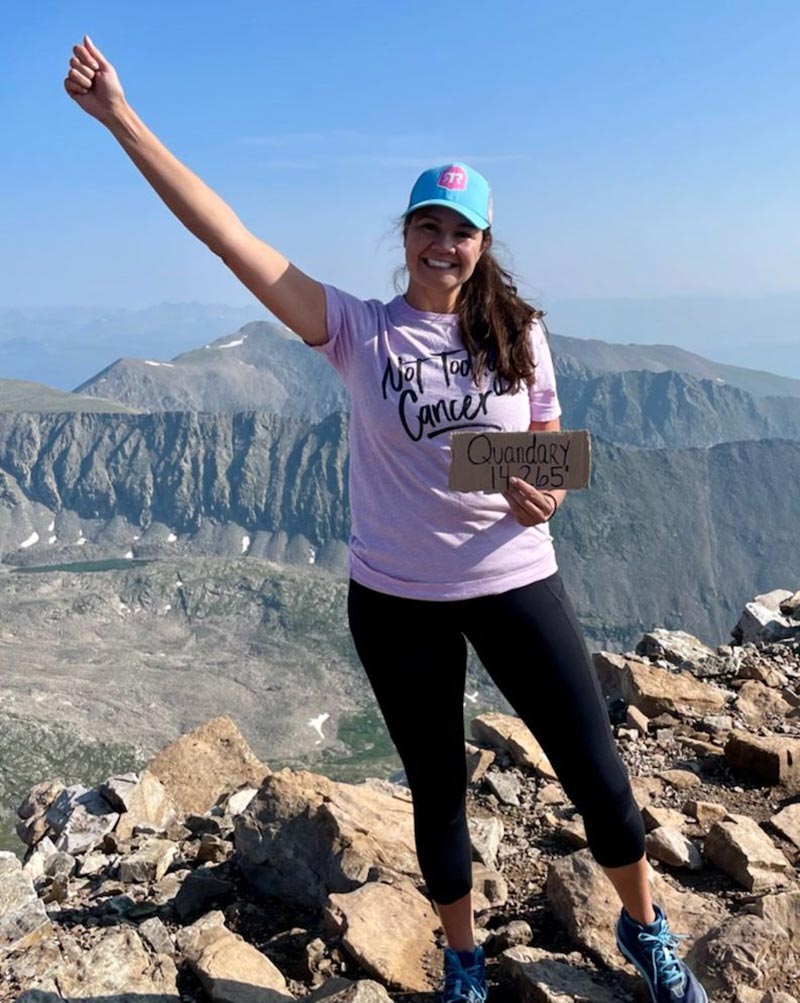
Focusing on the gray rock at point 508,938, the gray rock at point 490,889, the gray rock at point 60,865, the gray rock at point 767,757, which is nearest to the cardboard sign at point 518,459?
the gray rock at point 508,938

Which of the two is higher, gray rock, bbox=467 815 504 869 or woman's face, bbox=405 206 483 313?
woman's face, bbox=405 206 483 313

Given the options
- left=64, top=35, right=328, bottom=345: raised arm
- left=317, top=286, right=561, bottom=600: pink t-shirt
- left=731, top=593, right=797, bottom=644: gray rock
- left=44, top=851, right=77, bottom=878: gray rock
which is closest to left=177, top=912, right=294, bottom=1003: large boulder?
left=44, top=851, right=77, bottom=878: gray rock

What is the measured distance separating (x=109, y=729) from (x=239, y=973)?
166m

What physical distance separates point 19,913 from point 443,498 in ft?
15.2

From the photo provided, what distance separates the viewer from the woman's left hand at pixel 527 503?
4.46m

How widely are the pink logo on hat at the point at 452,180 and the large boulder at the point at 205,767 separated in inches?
380

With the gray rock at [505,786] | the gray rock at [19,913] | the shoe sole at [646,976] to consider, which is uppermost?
the shoe sole at [646,976]

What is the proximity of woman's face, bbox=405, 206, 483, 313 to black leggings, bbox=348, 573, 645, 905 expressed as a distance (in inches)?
64.3

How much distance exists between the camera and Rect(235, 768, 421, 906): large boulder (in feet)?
23.5

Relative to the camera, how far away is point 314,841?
7.46 m

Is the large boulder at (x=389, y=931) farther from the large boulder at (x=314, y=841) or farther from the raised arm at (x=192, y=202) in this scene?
the raised arm at (x=192, y=202)

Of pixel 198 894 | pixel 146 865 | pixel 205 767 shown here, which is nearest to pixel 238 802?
pixel 146 865

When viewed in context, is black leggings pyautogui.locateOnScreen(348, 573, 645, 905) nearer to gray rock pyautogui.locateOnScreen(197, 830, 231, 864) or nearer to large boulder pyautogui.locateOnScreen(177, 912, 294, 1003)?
large boulder pyautogui.locateOnScreen(177, 912, 294, 1003)

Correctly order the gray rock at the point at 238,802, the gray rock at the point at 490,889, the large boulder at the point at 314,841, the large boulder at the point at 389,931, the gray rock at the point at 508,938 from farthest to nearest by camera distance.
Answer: the gray rock at the point at 238,802
the large boulder at the point at 314,841
the gray rock at the point at 490,889
the gray rock at the point at 508,938
the large boulder at the point at 389,931
